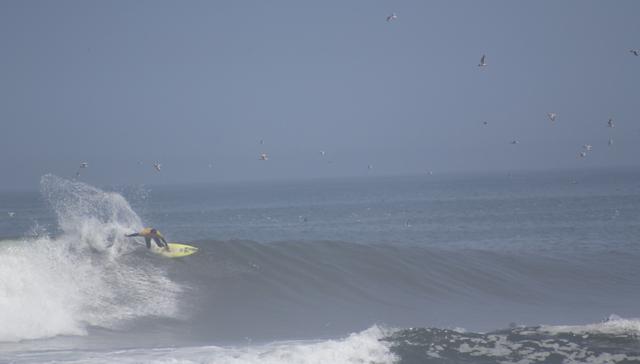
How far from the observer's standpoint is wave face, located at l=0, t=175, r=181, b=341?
18.9 m

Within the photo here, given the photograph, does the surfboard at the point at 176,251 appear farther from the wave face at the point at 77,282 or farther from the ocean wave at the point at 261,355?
the ocean wave at the point at 261,355

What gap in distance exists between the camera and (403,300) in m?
23.2

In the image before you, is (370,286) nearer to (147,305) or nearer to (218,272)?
(218,272)

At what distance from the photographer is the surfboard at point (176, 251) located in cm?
2591

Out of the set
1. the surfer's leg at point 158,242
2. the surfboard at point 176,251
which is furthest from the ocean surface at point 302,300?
the surfer's leg at point 158,242

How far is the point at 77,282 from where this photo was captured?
72.9 ft

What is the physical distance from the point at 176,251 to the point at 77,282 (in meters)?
4.41

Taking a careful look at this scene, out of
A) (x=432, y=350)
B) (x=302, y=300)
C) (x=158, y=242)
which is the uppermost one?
(x=158, y=242)

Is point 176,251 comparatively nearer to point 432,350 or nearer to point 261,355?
point 261,355

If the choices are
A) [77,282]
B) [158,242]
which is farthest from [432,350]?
[158,242]

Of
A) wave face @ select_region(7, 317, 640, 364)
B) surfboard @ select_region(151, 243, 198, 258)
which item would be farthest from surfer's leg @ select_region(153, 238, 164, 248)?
wave face @ select_region(7, 317, 640, 364)

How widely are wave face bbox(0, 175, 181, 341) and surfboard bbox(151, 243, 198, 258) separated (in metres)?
0.91

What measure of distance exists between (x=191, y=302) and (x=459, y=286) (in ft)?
28.6

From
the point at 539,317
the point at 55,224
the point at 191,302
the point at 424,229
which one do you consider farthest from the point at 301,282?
the point at 55,224
